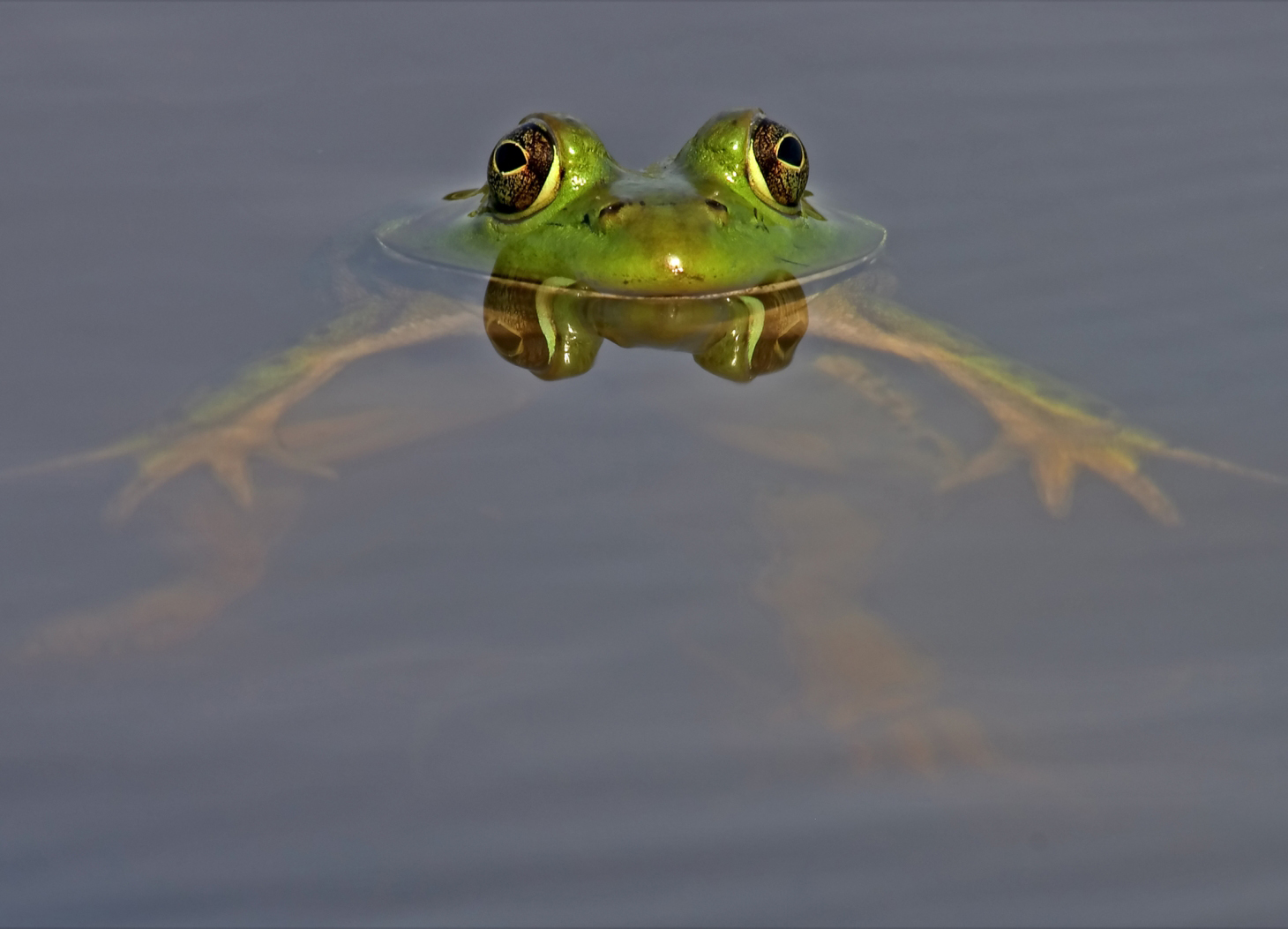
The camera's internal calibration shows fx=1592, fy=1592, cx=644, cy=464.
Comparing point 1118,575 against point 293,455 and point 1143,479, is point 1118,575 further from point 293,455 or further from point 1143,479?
point 293,455

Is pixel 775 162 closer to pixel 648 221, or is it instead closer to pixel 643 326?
pixel 648 221

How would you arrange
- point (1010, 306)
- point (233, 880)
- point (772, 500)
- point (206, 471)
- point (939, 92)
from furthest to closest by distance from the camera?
point (939, 92), point (1010, 306), point (206, 471), point (772, 500), point (233, 880)

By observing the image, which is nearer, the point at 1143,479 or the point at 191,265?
the point at 1143,479

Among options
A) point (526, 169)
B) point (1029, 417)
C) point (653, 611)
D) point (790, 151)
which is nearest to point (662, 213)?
point (526, 169)

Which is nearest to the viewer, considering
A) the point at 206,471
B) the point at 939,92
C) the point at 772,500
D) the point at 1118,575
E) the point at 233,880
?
the point at 233,880

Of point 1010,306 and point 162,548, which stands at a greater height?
point 1010,306

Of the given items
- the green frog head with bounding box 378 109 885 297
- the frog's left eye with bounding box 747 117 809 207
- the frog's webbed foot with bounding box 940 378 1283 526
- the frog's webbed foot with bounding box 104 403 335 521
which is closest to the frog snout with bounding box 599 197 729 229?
the green frog head with bounding box 378 109 885 297

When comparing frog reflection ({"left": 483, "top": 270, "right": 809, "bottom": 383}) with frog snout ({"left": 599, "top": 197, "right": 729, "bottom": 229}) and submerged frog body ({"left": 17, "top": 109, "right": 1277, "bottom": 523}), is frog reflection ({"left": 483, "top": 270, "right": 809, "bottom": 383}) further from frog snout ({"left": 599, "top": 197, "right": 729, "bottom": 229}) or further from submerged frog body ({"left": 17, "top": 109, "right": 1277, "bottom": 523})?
frog snout ({"left": 599, "top": 197, "right": 729, "bottom": 229})

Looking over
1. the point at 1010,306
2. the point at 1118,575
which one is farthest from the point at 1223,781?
the point at 1010,306
